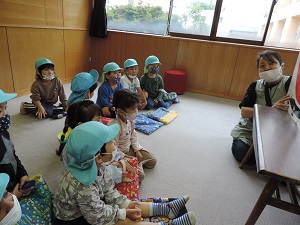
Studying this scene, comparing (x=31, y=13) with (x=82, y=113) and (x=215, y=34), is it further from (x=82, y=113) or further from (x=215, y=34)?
(x=215, y=34)

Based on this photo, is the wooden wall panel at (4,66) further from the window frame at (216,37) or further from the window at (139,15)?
the window frame at (216,37)

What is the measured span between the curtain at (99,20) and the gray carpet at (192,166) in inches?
84.2

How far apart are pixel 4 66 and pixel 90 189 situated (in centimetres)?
263

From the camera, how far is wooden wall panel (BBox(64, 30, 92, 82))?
3.85m

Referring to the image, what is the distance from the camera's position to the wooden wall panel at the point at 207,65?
368 centimetres

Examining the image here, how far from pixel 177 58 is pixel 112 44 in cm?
138

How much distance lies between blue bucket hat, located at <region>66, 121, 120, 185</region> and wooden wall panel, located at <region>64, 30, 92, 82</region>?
11.0 ft

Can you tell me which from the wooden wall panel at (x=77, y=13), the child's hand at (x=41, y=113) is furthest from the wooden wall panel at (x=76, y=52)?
the child's hand at (x=41, y=113)

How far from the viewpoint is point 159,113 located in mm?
2877

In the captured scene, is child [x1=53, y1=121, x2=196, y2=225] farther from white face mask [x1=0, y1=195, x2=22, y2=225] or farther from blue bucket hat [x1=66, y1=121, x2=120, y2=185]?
white face mask [x1=0, y1=195, x2=22, y2=225]

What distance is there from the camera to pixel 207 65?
384cm

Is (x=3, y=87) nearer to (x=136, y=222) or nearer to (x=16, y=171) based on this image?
(x=16, y=171)

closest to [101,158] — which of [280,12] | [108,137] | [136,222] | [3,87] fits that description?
[108,137]

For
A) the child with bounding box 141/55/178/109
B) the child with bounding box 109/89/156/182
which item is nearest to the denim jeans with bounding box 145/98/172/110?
the child with bounding box 141/55/178/109
